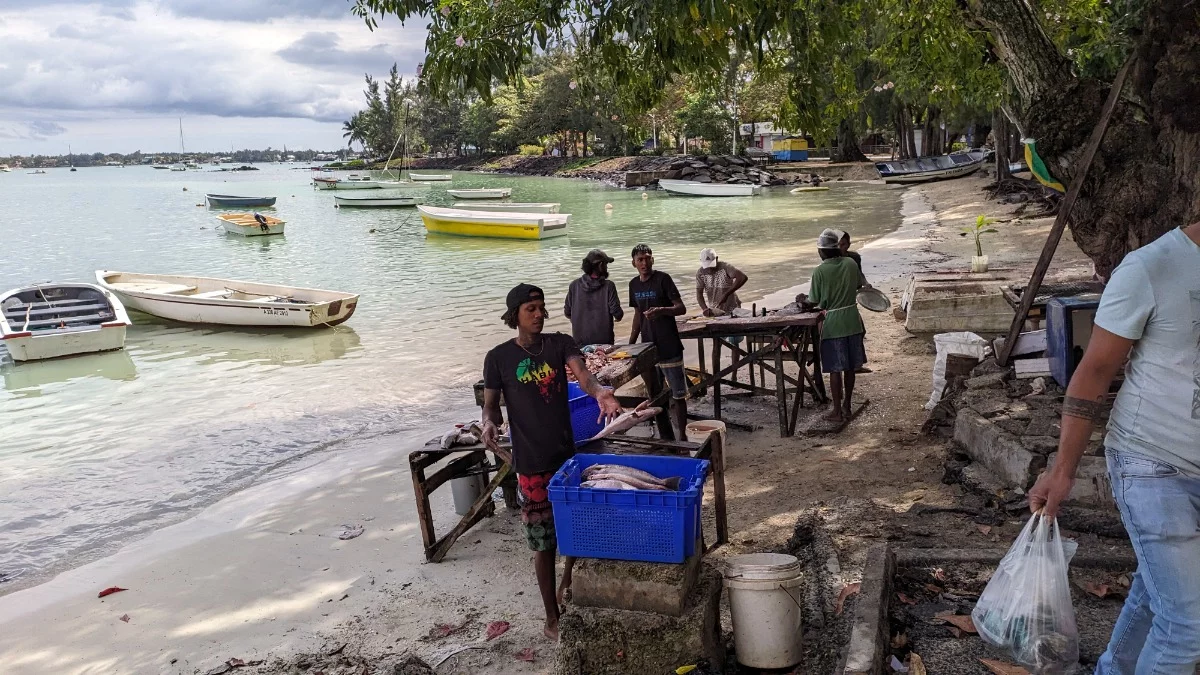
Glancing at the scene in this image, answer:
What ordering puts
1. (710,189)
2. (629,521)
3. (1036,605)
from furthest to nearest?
(710,189), (629,521), (1036,605)

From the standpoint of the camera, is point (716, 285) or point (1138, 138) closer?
point (1138, 138)

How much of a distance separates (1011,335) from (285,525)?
6.63 m

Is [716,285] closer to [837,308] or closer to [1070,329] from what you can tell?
[837,308]

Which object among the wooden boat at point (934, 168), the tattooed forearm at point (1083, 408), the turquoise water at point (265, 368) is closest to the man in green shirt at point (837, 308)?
the turquoise water at point (265, 368)

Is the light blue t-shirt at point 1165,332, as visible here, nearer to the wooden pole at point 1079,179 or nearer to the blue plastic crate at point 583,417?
the wooden pole at point 1079,179

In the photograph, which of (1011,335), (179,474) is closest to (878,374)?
(1011,335)

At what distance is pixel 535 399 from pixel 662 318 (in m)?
3.59

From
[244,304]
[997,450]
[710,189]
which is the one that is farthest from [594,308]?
[710,189]

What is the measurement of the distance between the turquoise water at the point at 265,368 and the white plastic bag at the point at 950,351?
6.33 m

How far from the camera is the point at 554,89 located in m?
92.0

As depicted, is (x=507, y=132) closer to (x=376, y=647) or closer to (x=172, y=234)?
(x=172, y=234)

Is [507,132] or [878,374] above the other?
[507,132]

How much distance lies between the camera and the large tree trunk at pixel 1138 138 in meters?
6.09

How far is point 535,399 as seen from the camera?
16.9ft
